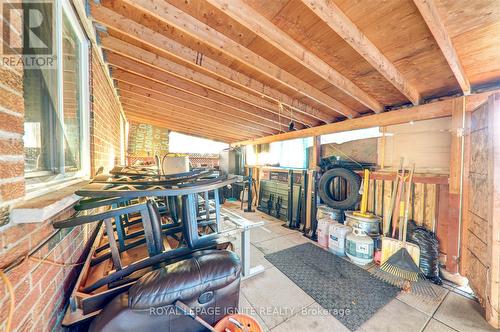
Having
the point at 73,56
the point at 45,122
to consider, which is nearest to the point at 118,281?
the point at 45,122

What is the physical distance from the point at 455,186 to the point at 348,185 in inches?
53.1

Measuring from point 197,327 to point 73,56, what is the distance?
101 inches

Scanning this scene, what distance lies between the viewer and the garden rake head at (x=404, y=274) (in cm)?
218

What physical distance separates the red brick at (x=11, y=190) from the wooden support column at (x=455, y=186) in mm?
3873

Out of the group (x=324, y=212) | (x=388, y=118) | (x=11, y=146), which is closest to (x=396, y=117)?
(x=388, y=118)

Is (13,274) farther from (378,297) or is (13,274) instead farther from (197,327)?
→ (378,297)

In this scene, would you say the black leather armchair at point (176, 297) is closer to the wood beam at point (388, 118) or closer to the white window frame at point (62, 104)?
the white window frame at point (62, 104)

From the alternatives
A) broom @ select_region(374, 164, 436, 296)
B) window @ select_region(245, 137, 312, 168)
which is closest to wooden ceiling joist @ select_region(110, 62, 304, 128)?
window @ select_region(245, 137, 312, 168)

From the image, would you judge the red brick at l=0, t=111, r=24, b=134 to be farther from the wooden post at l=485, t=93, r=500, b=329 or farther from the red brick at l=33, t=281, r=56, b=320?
the wooden post at l=485, t=93, r=500, b=329

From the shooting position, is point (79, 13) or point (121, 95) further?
point (121, 95)

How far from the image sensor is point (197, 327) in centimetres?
114

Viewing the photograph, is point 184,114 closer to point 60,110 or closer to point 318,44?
point 60,110

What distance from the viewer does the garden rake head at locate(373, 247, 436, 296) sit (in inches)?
86.0

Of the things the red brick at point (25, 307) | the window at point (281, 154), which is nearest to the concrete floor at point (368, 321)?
the red brick at point (25, 307)
